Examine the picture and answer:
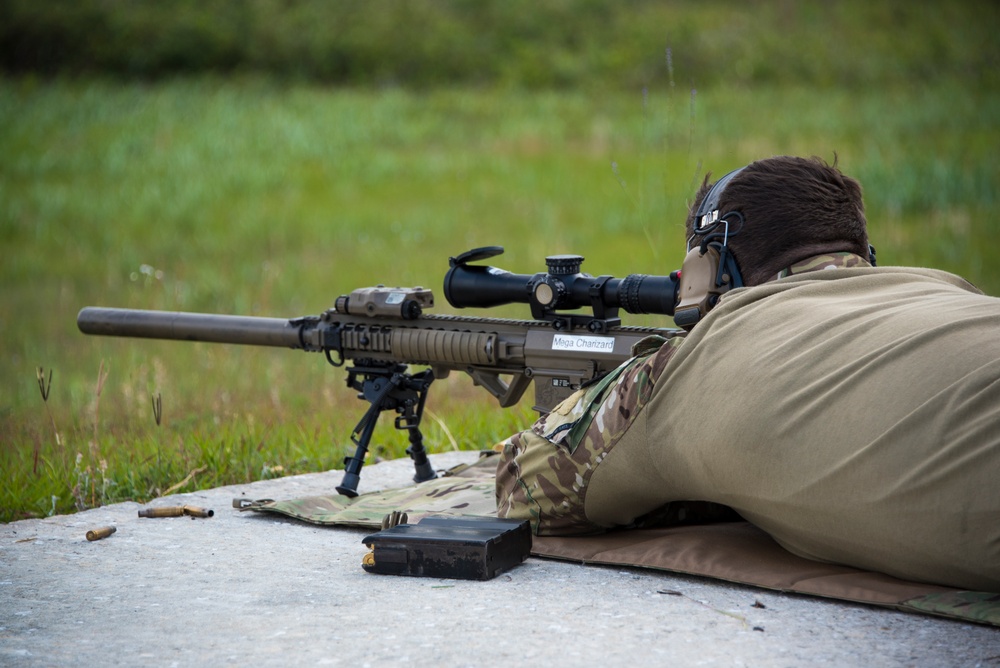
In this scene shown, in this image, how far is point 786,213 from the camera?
3.36m

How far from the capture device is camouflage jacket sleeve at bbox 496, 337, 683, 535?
11.0ft

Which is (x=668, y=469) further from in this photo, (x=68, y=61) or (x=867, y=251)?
(x=68, y=61)

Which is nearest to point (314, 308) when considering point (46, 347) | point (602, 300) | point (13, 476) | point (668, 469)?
point (46, 347)

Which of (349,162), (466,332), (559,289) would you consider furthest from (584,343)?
(349,162)

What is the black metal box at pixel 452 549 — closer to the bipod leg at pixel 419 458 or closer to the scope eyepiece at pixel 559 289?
the scope eyepiece at pixel 559 289

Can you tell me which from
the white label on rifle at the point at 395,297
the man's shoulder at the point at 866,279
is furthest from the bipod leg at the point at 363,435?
the man's shoulder at the point at 866,279

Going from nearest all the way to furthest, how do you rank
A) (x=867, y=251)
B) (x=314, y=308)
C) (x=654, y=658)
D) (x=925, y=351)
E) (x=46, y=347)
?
(x=654, y=658) < (x=925, y=351) < (x=867, y=251) < (x=46, y=347) < (x=314, y=308)

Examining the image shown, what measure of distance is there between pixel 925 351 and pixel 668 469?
76 centimetres

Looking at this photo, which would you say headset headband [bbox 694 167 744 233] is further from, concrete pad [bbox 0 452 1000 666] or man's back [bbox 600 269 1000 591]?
concrete pad [bbox 0 452 1000 666]

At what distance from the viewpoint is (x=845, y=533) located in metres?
3.02

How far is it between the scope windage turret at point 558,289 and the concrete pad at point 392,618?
0.98 metres

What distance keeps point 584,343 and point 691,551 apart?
3.37ft

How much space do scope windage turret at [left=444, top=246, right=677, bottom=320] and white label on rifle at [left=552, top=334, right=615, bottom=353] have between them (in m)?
0.08

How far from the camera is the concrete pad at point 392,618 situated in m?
2.74
